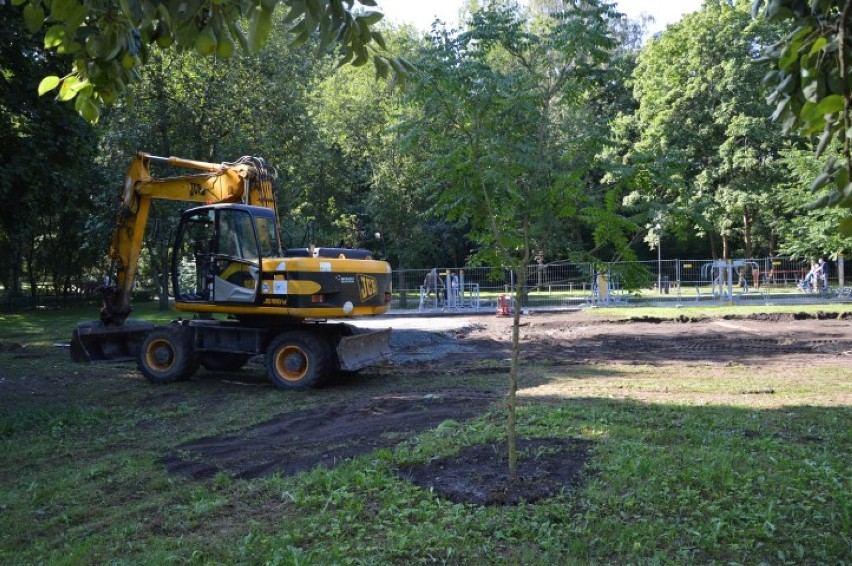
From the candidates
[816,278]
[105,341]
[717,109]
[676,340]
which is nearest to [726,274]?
[816,278]

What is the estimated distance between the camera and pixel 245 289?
40.5 feet

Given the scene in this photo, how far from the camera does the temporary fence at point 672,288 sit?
1205 inches

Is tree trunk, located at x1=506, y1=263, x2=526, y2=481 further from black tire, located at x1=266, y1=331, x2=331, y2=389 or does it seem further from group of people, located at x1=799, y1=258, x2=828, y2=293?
group of people, located at x1=799, y1=258, x2=828, y2=293

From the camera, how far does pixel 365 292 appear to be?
40.7 ft

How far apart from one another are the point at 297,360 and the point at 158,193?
4278 mm

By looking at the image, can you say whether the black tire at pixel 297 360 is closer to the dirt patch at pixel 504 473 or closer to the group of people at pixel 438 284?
the dirt patch at pixel 504 473

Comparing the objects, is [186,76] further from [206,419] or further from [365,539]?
[365,539]

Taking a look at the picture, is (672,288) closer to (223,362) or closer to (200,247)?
(223,362)

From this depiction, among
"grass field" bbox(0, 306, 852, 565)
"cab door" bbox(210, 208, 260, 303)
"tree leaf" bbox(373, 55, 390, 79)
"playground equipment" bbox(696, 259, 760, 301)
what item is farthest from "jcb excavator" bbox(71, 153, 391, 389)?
"playground equipment" bbox(696, 259, 760, 301)

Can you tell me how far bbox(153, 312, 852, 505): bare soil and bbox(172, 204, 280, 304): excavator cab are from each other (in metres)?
3.20

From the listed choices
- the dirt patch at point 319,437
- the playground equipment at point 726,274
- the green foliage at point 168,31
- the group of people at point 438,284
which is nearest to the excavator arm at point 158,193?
the dirt patch at point 319,437

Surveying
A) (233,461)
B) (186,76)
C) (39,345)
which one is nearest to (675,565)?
(233,461)

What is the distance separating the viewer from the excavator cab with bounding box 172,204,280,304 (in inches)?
484

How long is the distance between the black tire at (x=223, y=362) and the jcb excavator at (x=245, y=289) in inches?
6.8
